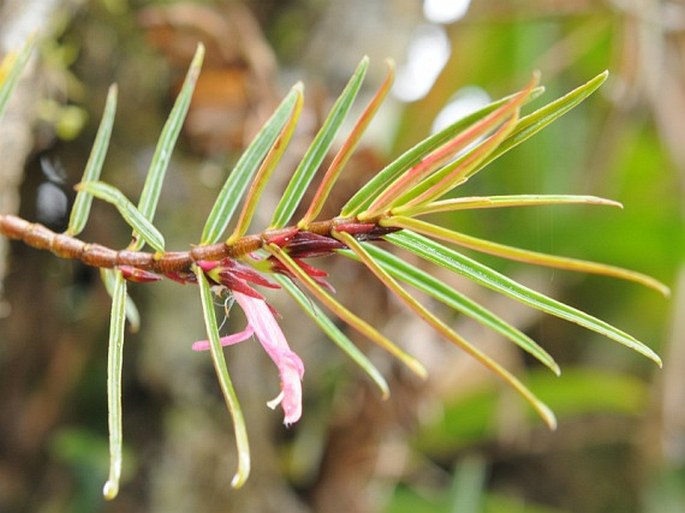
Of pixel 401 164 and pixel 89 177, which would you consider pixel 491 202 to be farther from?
pixel 89 177

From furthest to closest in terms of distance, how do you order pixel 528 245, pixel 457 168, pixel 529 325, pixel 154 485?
pixel 529 325
pixel 528 245
pixel 154 485
pixel 457 168

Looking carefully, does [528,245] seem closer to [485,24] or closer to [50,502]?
[485,24]

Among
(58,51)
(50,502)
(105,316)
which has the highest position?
(58,51)

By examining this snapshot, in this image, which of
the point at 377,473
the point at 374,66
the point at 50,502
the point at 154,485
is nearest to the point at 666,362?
the point at 377,473

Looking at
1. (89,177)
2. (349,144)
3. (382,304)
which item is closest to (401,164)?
(349,144)

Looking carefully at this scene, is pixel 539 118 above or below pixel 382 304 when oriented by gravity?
above

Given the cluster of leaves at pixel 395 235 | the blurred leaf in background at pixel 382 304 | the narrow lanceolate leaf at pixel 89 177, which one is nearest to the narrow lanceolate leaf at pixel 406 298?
the cluster of leaves at pixel 395 235
